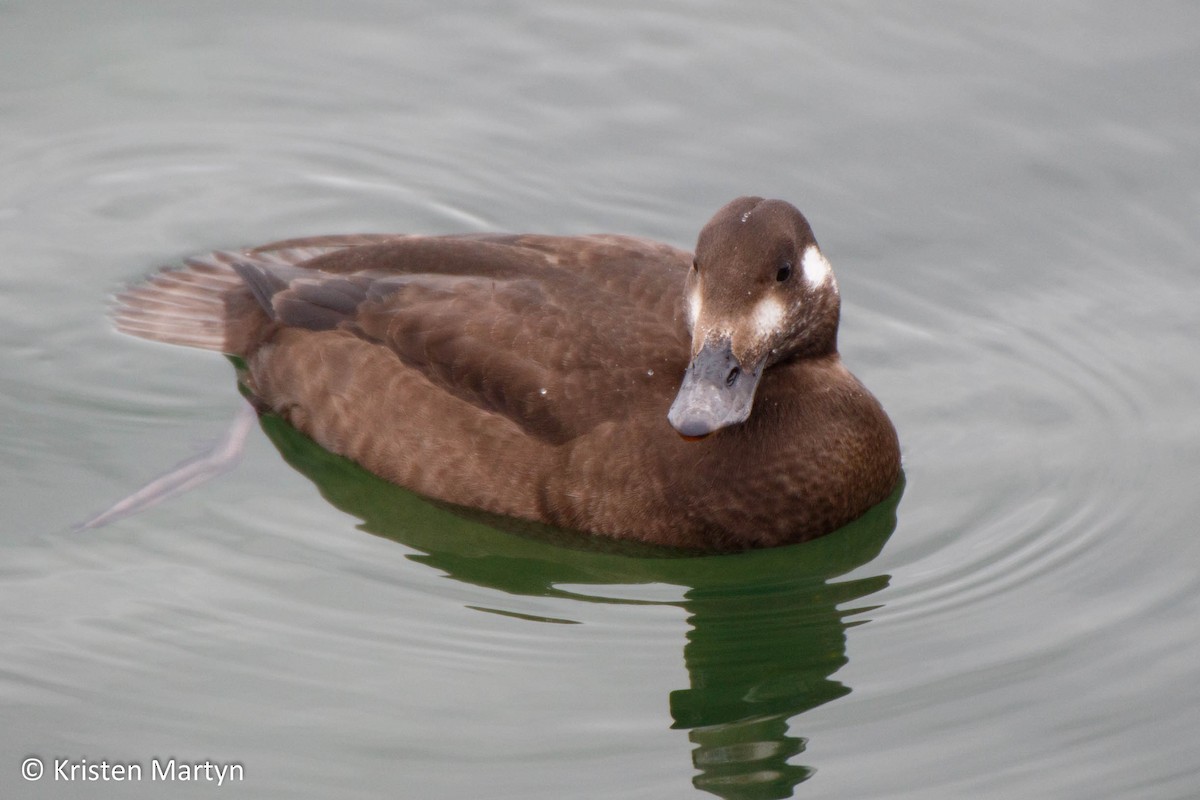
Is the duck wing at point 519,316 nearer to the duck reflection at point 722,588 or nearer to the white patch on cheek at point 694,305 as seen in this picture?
the white patch on cheek at point 694,305

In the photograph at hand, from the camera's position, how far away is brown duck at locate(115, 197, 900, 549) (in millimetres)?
6207

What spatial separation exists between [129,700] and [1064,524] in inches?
129

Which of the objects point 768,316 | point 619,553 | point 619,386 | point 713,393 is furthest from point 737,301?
point 619,553

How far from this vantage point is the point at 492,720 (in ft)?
18.8

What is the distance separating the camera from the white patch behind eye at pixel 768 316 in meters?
6.20

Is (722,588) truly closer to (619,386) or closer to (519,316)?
(619,386)

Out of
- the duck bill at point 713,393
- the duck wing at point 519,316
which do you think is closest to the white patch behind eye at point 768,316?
the duck bill at point 713,393

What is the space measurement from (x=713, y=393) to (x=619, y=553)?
780mm

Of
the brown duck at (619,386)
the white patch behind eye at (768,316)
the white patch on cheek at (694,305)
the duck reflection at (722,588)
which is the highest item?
the white patch behind eye at (768,316)

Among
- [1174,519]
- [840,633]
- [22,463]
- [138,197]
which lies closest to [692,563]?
[840,633]

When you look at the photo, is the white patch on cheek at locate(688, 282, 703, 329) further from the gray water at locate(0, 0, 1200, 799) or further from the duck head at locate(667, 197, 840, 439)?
the gray water at locate(0, 0, 1200, 799)

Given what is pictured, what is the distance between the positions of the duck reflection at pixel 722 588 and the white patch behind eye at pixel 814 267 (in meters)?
0.91

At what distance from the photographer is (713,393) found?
19.9 feet

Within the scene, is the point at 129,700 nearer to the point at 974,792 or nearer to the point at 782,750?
the point at 782,750
